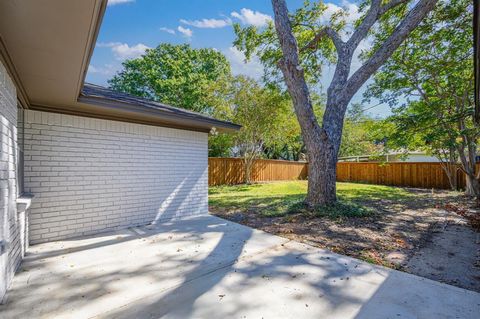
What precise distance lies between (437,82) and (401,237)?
6873 mm

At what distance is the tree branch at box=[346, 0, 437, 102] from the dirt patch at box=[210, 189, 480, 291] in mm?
3492

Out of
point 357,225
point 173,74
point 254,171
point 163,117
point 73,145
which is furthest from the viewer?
point 173,74

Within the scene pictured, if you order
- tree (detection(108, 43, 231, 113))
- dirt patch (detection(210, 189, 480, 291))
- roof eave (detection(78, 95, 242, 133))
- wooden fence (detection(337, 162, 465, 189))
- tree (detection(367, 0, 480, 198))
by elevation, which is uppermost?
tree (detection(108, 43, 231, 113))

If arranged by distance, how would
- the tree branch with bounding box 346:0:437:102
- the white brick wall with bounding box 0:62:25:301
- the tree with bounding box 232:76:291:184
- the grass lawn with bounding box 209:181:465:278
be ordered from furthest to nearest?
the tree with bounding box 232:76:291:184
the tree branch with bounding box 346:0:437:102
the grass lawn with bounding box 209:181:465:278
the white brick wall with bounding box 0:62:25:301

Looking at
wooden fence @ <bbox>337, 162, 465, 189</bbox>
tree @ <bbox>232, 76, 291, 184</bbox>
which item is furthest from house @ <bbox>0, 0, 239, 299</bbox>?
wooden fence @ <bbox>337, 162, 465, 189</bbox>

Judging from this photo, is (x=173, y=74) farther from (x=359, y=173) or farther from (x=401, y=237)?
(x=401, y=237)

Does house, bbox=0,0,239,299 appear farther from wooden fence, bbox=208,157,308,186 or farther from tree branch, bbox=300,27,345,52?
wooden fence, bbox=208,157,308,186

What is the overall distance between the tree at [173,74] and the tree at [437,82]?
11.8 m

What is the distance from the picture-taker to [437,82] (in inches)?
327

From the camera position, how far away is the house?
1987 mm

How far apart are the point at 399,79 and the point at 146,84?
17.0 m

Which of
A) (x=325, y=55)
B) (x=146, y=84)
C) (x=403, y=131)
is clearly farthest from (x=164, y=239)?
(x=146, y=84)

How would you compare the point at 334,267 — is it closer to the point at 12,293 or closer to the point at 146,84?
the point at 12,293

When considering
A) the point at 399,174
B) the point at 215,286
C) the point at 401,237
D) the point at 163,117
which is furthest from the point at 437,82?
the point at 215,286
